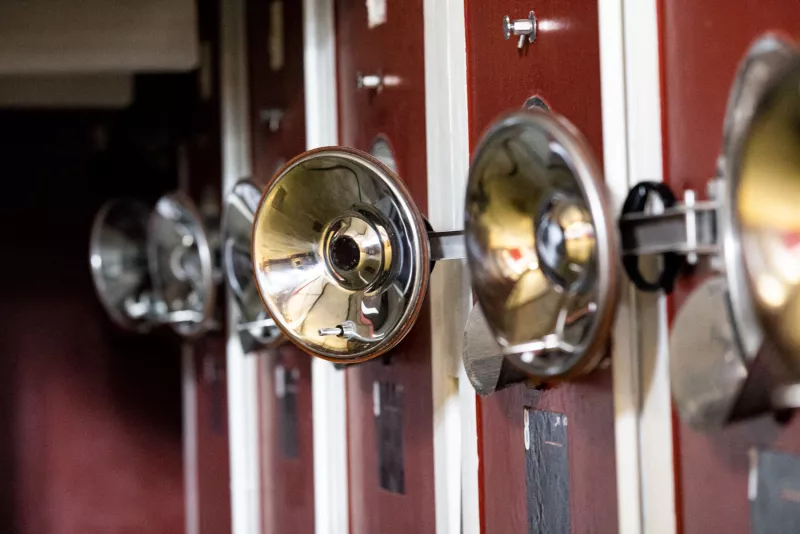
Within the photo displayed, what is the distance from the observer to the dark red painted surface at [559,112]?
5.21ft

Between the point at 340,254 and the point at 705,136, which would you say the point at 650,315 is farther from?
the point at 340,254

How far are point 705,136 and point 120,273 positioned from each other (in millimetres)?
2956

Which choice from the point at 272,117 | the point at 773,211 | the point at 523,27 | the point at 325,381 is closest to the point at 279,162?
the point at 272,117

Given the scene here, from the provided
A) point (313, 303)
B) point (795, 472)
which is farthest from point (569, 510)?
point (313, 303)

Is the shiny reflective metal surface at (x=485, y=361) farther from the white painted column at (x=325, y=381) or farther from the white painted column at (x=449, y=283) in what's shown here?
the white painted column at (x=325, y=381)

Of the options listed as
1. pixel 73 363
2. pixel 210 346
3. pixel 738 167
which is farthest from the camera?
pixel 73 363

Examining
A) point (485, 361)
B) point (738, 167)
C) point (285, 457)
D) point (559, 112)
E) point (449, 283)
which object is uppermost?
point (559, 112)

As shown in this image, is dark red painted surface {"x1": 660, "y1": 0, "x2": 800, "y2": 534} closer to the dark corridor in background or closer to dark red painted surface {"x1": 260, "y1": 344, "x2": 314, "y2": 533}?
dark red painted surface {"x1": 260, "y1": 344, "x2": 314, "y2": 533}

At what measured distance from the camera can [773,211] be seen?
1.11 meters

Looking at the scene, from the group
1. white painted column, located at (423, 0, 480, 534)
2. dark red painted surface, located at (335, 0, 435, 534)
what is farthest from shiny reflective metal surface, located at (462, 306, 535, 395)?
dark red painted surface, located at (335, 0, 435, 534)

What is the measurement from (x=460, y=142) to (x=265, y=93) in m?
1.37

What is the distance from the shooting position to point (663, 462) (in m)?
1.46

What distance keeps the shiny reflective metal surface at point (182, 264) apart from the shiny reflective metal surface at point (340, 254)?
101 cm

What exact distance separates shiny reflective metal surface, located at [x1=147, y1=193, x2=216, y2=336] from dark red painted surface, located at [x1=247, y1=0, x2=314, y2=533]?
25 centimetres
